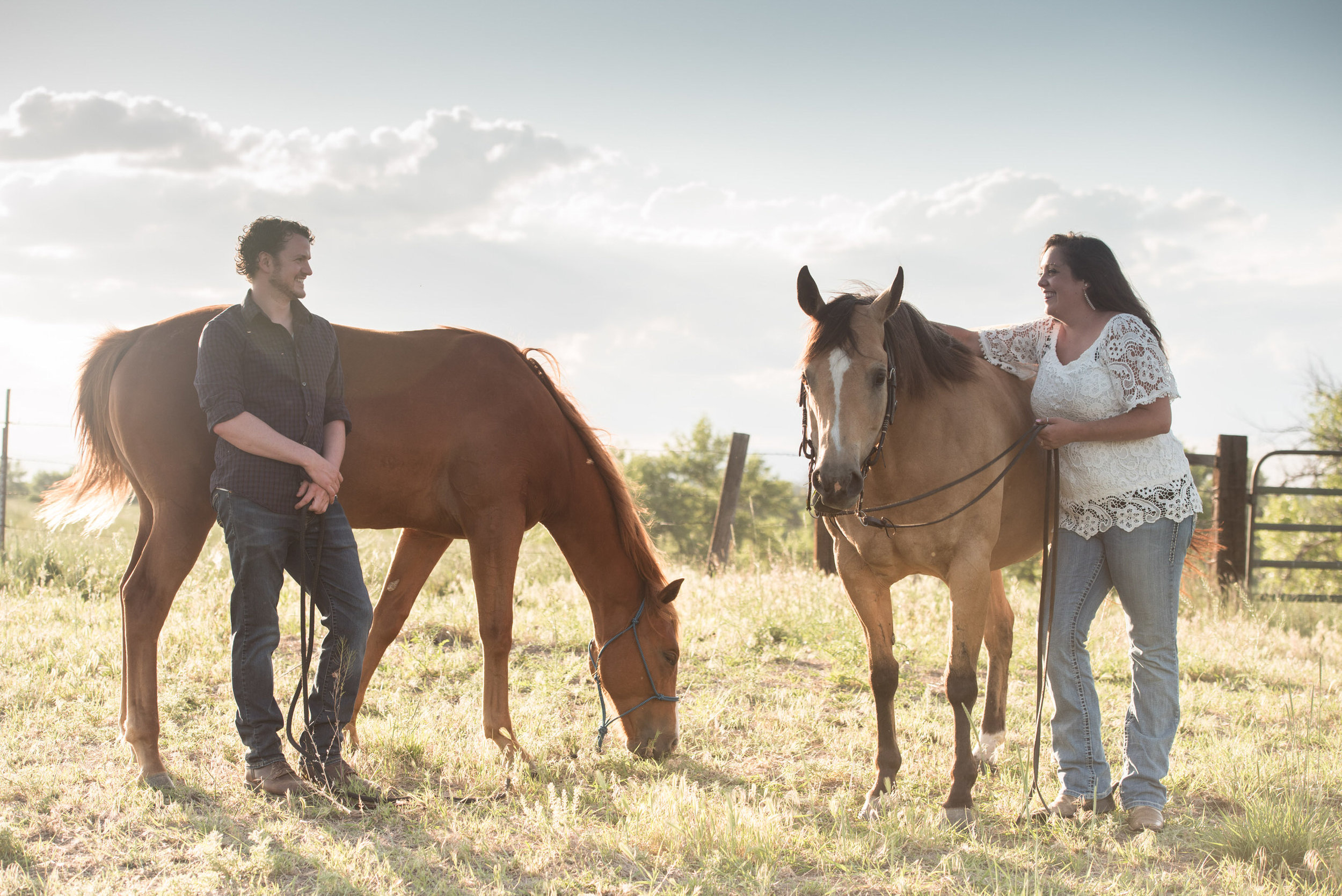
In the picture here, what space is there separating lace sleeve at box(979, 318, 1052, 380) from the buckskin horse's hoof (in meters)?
1.90

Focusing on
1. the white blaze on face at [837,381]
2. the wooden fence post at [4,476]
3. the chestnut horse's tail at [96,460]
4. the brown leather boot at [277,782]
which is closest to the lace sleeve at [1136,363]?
the white blaze on face at [837,381]

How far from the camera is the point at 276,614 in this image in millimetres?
3592

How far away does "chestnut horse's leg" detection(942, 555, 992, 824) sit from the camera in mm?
3521

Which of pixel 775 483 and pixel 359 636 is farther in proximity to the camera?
pixel 775 483

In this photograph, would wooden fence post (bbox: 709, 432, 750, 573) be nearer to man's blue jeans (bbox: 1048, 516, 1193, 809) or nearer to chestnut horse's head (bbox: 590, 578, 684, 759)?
chestnut horse's head (bbox: 590, 578, 684, 759)

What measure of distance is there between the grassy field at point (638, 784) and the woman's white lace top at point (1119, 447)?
1.10m

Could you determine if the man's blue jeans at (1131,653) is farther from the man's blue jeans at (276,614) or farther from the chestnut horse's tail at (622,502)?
the man's blue jeans at (276,614)

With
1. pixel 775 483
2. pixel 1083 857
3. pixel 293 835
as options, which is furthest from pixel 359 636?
pixel 775 483

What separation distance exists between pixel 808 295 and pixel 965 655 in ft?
5.21

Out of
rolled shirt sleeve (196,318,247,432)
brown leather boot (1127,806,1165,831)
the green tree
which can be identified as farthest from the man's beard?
the green tree

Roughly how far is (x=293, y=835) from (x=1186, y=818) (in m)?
3.45

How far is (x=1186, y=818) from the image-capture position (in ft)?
11.6

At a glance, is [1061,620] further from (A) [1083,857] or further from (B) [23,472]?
(B) [23,472]

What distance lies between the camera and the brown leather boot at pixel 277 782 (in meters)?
3.47
